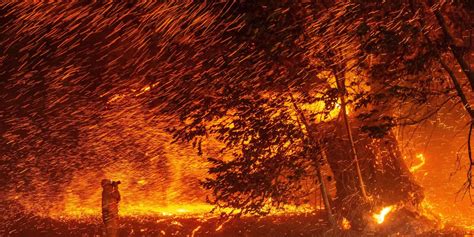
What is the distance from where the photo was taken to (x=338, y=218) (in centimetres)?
1105

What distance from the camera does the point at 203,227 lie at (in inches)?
517

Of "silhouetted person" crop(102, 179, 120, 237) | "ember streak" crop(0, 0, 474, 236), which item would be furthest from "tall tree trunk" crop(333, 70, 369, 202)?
"silhouetted person" crop(102, 179, 120, 237)

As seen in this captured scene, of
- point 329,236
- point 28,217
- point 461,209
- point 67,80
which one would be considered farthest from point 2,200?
point 461,209

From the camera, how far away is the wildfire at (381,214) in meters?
10.6

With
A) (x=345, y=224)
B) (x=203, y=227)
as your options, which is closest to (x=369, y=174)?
(x=345, y=224)

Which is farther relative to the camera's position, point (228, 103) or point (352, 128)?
point (352, 128)

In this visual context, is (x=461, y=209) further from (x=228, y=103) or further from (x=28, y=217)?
(x=28, y=217)

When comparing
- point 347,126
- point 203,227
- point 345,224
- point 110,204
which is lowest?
point 345,224

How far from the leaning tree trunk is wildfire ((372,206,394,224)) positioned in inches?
4.3

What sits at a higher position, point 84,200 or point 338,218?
point 84,200

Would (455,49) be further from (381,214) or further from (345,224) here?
(345,224)

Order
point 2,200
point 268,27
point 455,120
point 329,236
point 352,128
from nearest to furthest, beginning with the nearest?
1. point 268,27
2. point 352,128
3. point 329,236
4. point 455,120
5. point 2,200

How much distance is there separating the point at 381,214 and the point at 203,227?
4.41m

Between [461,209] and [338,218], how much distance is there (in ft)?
14.5
